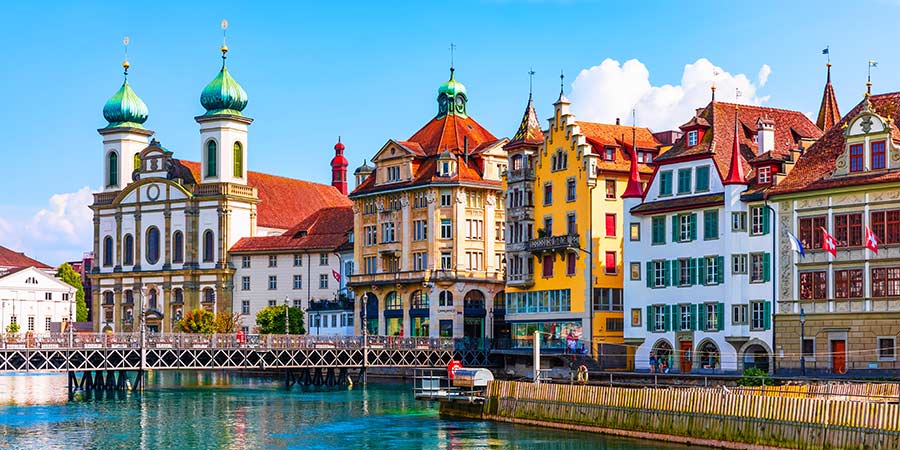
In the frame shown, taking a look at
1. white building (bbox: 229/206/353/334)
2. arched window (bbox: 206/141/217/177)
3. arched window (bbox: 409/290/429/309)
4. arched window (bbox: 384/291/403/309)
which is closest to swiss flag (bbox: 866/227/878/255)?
arched window (bbox: 409/290/429/309)

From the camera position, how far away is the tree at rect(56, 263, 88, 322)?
7480 inches

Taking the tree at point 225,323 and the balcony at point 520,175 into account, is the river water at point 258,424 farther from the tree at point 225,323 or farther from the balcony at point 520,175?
the tree at point 225,323

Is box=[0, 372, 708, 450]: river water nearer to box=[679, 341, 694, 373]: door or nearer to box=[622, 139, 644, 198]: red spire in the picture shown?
box=[679, 341, 694, 373]: door

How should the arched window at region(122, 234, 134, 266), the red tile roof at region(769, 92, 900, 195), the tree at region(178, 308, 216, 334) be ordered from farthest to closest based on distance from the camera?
the arched window at region(122, 234, 134, 266)
the tree at region(178, 308, 216, 334)
the red tile roof at region(769, 92, 900, 195)

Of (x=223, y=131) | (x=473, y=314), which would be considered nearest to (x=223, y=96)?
(x=223, y=131)

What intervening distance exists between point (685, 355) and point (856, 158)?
51.5 feet

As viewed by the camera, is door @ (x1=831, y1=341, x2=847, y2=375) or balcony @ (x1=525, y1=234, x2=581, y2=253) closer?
door @ (x1=831, y1=341, x2=847, y2=375)

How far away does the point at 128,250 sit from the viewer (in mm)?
157875

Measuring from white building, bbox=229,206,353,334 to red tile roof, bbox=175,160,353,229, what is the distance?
4.96 m

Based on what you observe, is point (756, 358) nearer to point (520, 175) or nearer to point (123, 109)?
point (520, 175)

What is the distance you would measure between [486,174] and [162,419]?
4904 cm

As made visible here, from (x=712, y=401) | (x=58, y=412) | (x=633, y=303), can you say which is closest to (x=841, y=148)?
(x=633, y=303)

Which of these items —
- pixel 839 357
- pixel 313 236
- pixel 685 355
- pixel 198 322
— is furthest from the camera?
pixel 313 236

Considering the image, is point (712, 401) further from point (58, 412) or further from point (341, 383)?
point (341, 383)
